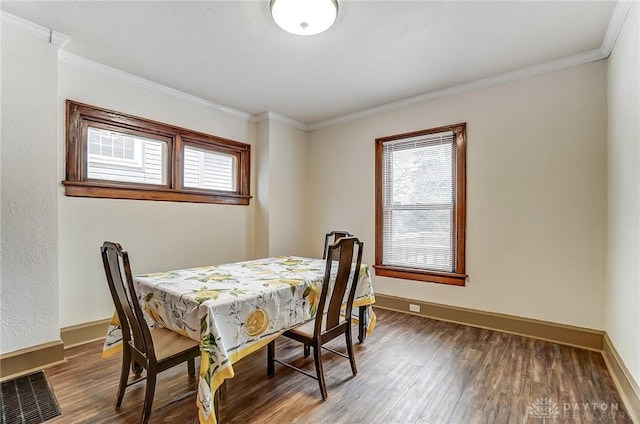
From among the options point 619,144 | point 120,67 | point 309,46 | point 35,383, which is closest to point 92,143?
point 120,67

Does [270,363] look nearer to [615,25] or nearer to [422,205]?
[422,205]

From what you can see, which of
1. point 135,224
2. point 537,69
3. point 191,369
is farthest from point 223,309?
point 537,69

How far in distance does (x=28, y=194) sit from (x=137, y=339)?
5.35ft

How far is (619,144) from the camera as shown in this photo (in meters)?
2.31

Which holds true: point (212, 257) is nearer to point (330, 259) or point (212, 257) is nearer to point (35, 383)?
point (35, 383)

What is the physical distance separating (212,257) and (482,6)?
3.68 metres

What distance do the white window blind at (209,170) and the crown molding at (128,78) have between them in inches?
23.0

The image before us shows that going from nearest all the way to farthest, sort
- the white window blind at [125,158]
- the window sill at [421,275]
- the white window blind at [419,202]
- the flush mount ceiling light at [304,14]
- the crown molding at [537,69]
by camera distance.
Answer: the flush mount ceiling light at [304,14] < the crown molding at [537,69] < the white window blind at [125,158] < the window sill at [421,275] < the white window blind at [419,202]

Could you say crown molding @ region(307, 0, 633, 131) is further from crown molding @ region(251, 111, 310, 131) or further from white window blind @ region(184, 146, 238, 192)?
white window blind @ region(184, 146, 238, 192)

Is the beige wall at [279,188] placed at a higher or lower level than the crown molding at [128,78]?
lower

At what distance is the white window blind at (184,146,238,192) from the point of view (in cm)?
376

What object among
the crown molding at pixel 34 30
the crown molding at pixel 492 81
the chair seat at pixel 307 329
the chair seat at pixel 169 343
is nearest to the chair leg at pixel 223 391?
the chair seat at pixel 169 343

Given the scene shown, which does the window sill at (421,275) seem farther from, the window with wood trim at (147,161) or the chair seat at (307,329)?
the window with wood trim at (147,161)

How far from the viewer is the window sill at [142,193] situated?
283 cm
